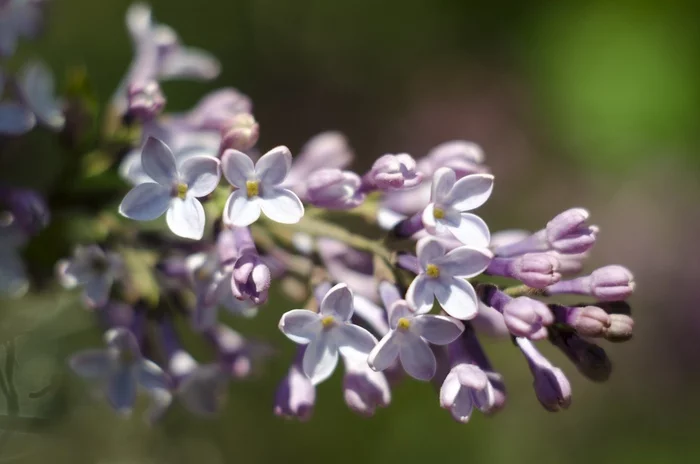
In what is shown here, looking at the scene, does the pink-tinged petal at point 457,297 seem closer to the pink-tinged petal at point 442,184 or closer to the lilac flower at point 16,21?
the pink-tinged petal at point 442,184

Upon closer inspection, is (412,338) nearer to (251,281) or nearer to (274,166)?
(251,281)

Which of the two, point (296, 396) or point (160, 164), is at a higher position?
point (160, 164)

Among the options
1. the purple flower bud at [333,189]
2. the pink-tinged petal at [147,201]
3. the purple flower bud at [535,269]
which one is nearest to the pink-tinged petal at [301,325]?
the purple flower bud at [333,189]

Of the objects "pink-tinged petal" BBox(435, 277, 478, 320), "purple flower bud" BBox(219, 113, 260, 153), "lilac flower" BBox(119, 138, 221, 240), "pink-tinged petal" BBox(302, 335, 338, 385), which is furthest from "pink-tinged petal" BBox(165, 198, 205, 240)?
"pink-tinged petal" BBox(435, 277, 478, 320)

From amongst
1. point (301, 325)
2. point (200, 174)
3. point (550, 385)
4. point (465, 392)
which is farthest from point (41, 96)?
point (550, 385)

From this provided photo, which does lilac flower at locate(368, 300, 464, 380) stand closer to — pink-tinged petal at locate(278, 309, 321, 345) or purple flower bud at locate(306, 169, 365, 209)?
pink-tinged petal at locate(278, 309, 321, 345)

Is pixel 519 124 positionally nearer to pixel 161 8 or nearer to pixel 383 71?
pixel 383 71

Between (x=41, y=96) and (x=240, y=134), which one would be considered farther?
(x=41, y=96)
